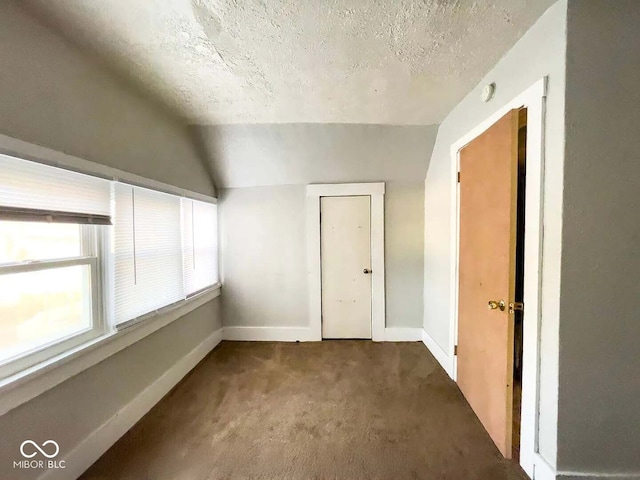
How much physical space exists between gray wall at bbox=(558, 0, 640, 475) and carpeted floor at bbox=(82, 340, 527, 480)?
506 millimetres

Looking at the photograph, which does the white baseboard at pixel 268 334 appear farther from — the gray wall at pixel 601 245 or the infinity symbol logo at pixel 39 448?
the gray wall at pixel 601 245

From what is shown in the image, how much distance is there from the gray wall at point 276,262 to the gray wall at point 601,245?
2.03 m

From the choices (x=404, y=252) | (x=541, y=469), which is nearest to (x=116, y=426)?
(x=541, y=469)

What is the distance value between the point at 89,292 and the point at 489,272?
251 cm

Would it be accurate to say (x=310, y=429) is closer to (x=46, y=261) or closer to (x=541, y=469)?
(x=541, y=469)

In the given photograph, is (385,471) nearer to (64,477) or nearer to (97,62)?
(64,477)

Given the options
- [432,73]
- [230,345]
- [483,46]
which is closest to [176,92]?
[432,73]

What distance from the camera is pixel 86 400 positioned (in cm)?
155

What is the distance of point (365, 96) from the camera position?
2.12 metres

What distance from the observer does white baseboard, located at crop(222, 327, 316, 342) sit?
340 cm

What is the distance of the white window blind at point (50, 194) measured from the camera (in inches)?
47.8

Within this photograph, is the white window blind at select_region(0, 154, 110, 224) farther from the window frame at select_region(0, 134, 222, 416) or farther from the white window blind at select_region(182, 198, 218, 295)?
the white window blind at select_region(182, 198, 218, 295)

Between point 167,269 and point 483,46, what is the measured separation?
2773mm

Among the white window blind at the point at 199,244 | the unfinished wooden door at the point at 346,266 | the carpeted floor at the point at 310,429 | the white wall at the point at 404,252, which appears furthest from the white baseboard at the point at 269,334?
the white wall at the point at 404,252
